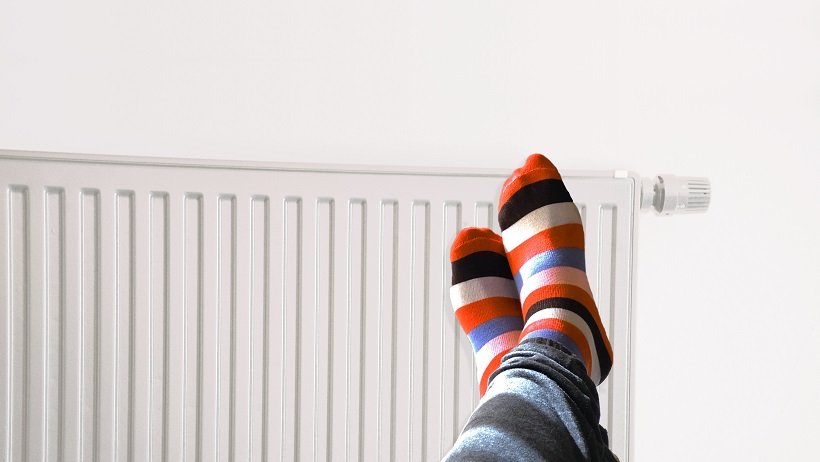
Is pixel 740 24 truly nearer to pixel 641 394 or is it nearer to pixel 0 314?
pixel 641 394

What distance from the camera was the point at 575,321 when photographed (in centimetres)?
67

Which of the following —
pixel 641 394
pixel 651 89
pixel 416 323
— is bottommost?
pixel 641 394

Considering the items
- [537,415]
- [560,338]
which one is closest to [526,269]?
[560,338]

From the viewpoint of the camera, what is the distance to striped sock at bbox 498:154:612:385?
70 centimetres

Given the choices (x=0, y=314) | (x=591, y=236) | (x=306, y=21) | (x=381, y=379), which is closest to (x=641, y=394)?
(x=591, y=236)

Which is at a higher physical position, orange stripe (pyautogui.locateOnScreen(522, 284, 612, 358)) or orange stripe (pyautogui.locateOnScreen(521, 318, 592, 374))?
orange stripe (pyautogui.locateOnScreen(522, 284, 612, 358))

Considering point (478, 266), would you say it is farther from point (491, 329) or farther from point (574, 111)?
point (574, 111)

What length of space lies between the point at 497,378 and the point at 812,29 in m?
0.65

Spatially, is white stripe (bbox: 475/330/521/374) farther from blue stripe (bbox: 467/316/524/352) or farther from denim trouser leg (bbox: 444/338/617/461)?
denim trouser leg (bbox: 444/338/617/461)

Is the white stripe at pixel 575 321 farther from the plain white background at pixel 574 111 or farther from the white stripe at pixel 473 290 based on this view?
the plain white background at pixel 574 111

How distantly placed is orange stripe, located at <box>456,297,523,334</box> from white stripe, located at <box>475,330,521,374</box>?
0.08 ft

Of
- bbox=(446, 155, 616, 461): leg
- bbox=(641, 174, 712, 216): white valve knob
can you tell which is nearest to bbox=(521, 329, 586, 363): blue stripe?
bbox=(446, 155, 616, 461): leg

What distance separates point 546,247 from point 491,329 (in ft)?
0.37

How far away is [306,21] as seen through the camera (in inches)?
31.2
